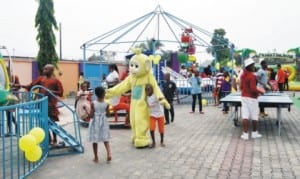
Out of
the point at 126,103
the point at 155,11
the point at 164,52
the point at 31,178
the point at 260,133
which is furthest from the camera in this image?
the point at 164,52

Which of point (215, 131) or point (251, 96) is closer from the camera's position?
point (251, 96)

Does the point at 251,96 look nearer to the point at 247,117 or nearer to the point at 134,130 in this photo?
the point at 247,117

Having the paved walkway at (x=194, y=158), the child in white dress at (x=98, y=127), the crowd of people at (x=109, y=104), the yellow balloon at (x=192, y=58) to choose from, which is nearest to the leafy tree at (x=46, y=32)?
the yellow balloon at (x=192, y=58)

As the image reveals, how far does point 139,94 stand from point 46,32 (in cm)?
1457

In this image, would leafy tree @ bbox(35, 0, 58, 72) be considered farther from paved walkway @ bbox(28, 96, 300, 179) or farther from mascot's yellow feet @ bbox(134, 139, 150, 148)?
mascot's yellow feet @ bbox(134, 139, 150, 148)

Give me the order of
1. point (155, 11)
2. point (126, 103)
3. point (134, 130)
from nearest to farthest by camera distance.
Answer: point (134, 130), point (126, 103), point (155, 11)

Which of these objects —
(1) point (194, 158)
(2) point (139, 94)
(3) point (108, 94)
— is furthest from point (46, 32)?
(1) point (194, 158)

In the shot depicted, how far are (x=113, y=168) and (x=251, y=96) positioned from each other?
12.6 ft

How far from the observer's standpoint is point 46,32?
21656 millimetres

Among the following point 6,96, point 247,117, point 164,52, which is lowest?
point 247,117

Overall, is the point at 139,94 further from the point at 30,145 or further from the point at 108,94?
the point at 30,145

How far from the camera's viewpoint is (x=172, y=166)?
6.47 meters

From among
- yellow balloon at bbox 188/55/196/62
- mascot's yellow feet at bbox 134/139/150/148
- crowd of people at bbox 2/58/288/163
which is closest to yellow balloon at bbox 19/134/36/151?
crowd of people at bbox 2/58/288/163

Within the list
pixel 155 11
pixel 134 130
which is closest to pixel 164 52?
pixel 155 11
